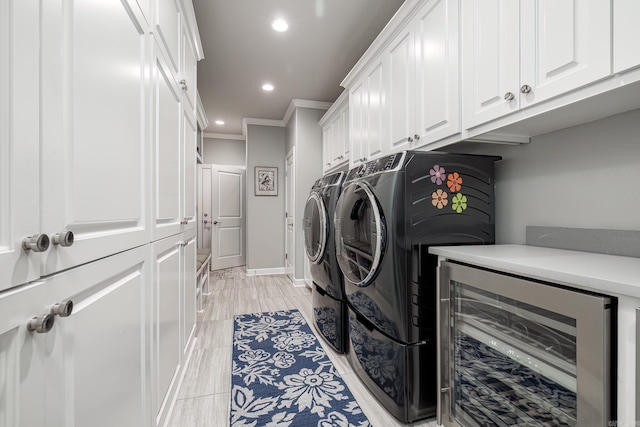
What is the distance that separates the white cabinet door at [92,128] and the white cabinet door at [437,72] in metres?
1.41

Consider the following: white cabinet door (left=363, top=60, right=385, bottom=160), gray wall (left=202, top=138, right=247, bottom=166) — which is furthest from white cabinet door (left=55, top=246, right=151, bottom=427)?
gray wall (left=202, top=138, right=247, bottom=166)

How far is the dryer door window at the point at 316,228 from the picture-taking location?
2.24 m

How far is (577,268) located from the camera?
821 mm

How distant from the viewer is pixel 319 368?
1856 millimetres

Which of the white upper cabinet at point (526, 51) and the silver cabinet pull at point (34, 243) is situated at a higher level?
the white upper cabinet at point (526, 51)

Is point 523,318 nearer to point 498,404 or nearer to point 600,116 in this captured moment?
point 498,404

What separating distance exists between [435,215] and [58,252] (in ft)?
4.59

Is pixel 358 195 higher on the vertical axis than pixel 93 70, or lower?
lower

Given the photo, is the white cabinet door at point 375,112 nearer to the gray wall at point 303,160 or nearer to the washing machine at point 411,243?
the washing machine at point 411,243

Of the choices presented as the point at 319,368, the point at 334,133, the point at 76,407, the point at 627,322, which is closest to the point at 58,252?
the point at 76,407

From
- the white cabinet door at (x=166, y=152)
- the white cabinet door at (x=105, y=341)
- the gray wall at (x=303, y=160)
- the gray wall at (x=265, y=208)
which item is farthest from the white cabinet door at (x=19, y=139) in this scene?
the gray wall at (x=265, y=208)

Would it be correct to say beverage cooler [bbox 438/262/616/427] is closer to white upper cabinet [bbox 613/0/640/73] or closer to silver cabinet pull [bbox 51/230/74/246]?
white upper cabinet [bbox 613/0/640/73]

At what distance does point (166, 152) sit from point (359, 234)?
3.66ft

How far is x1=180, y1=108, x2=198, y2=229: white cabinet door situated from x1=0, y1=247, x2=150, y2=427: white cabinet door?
78cm
